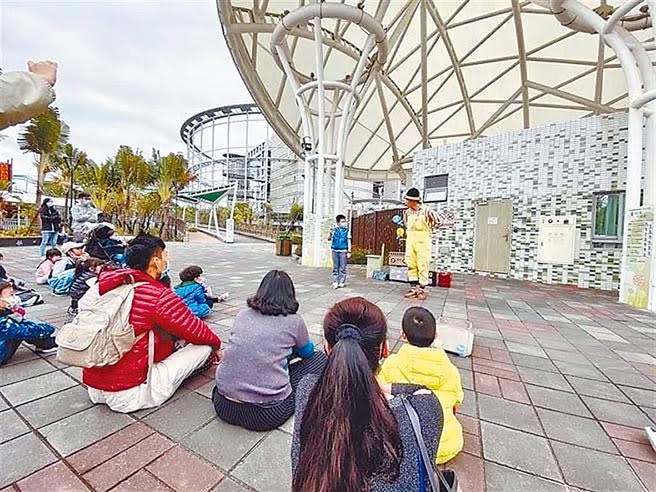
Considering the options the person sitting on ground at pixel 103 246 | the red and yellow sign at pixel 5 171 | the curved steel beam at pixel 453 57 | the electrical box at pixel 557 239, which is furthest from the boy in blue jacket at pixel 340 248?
the red and yellow sign at pixel 5 171

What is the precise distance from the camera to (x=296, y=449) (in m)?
1.07

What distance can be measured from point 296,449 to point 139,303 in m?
1.45

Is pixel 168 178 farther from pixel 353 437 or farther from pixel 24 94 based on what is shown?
pixel 353 437

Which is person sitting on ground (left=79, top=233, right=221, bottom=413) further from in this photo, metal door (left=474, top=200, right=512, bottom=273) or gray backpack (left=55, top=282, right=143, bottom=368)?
metal door (left=474, top=200, right=512, bottom=273)

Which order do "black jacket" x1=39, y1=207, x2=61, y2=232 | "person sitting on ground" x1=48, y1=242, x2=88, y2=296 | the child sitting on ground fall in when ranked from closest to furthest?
the child sitting on ground → "person sitting on ground" x1=48, y1=242, x2=88, y2=296 → "black jacket" x1=39, y1=207, x2=61, y2=232

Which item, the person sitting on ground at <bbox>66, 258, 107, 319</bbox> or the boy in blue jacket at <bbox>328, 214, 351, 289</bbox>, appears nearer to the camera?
the person sitting on ground at <bbox>66, 258, 107, 319</bbox>

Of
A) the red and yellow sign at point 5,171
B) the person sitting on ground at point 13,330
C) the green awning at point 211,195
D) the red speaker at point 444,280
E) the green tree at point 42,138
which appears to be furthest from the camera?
the green awning at point 211,195

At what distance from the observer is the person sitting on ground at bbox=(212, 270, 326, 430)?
75.9 inches

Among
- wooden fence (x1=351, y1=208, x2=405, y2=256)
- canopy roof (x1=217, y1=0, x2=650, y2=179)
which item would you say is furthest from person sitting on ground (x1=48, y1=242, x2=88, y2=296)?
wooden fence (x1=351, y1=208, x2=405, y2=256)

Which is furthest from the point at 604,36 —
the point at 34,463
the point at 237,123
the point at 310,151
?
the point at 237,123

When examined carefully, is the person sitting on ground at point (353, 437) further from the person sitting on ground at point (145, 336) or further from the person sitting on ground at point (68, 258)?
the person sitting on ground at point (68, 258)

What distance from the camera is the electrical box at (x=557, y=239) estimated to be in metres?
8.65

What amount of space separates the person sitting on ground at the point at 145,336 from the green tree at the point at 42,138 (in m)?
17.8

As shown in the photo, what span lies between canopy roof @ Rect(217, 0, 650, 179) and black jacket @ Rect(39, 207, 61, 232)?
724 centimetres
